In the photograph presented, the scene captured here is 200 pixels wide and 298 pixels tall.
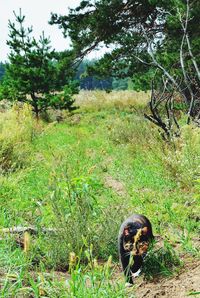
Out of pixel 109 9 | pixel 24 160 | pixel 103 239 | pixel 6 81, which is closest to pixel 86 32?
pixel 109 9

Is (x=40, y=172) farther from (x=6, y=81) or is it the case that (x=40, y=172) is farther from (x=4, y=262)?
(x=6, y=81)

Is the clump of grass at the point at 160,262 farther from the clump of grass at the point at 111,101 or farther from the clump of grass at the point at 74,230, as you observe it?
the clump of grass at the point at 111,101

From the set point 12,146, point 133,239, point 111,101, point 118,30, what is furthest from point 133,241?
point 111,101

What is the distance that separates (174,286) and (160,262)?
0.29 meters

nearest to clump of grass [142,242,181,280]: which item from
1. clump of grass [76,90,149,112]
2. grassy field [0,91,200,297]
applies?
grassy field [0,91,200,297]

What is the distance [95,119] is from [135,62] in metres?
2.49

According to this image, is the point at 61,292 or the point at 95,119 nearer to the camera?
the point at 61,292

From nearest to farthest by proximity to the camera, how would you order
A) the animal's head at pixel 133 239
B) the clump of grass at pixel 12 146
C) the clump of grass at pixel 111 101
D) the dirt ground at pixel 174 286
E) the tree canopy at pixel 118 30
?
the dirt ground at pixel 174 286 < the animal's head at pixel 133 239 < the clump of grass at pixel 12 146 < the tree canopy at pixel 118 30 < the clump of grass at pixel 111 101

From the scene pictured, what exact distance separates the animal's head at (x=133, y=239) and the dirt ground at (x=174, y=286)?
240 millimetres

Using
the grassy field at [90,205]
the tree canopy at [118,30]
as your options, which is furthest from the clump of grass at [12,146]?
the tree canopy at [118,30]

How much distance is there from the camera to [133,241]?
317cm

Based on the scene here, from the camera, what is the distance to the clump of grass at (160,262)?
10.3 ft

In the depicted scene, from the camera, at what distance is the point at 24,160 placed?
7.30 m

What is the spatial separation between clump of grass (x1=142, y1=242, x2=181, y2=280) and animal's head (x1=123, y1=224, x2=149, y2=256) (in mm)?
138
